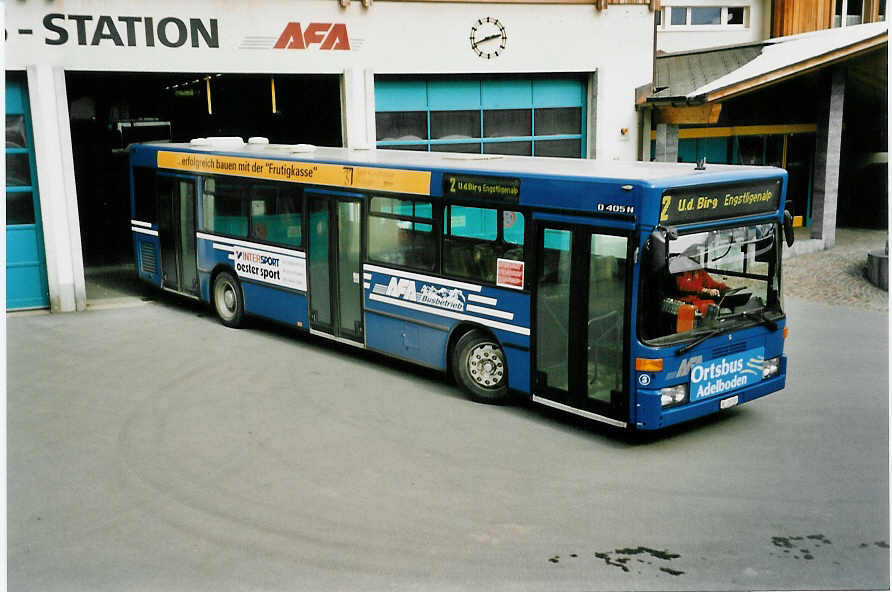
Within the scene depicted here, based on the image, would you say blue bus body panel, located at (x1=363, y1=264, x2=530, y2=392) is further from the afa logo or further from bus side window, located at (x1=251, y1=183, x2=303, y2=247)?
the afa logo

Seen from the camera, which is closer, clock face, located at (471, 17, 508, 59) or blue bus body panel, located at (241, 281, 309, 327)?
blue bus body panel, located at (241, 281, 309, 327)

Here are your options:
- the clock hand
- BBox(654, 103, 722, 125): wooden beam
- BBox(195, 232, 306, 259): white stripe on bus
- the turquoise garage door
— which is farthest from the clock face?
the turquoise garage door

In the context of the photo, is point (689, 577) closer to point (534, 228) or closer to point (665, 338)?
point (665, 338)

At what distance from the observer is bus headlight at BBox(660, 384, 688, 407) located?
8.31 meters

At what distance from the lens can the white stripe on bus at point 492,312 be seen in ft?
31.1

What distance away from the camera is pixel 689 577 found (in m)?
6.17

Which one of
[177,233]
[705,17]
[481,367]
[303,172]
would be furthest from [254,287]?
[705,17]

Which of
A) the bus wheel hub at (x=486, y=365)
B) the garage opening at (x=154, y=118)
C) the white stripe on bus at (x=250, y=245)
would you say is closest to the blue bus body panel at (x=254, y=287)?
the white stripe on bus at (x=250, y=245)

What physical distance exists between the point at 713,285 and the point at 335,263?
4.89m

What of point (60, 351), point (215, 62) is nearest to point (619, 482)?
point (60, 351)

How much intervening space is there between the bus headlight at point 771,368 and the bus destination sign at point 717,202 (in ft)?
4.81

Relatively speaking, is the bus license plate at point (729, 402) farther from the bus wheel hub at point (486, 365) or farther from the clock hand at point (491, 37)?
the clock hand at point (491, 37)

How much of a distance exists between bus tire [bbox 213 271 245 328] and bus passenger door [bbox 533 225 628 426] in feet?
19.1

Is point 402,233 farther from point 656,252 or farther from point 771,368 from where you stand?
point 771,368
